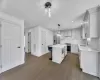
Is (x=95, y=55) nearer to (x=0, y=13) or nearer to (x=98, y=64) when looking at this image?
(x=98, y=64)

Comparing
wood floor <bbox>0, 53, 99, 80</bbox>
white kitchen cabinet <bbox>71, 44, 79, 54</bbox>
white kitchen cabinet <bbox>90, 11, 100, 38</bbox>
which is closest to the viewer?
wood floor <bbox>0, 53, 99, 80</bbox>

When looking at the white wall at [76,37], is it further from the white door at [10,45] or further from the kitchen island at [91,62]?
the white door at [10,45]

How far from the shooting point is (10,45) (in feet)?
9.36

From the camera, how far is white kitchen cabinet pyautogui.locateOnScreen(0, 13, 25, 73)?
2.57m

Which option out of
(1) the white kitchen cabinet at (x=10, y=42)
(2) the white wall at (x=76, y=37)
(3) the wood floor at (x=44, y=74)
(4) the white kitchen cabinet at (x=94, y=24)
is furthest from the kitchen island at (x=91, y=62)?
(2) the white wall at (x=76, y=37)

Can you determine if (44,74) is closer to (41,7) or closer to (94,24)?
(41,7)

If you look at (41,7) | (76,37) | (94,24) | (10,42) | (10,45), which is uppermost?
(41,7)

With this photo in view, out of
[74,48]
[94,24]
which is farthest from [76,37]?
[94,24]

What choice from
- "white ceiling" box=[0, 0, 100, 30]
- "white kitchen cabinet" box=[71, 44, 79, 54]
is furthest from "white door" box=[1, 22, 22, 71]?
"white kitchen cabinet" box=[71, 44, 79, 54]

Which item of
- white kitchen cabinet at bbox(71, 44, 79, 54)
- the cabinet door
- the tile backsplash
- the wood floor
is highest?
the cabinet door

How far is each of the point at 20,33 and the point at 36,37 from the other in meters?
1.72

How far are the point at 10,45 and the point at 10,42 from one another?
13 cm

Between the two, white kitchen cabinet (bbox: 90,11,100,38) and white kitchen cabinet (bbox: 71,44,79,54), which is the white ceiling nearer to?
white kitchen cabinet (bbox: 90,11,100,38)

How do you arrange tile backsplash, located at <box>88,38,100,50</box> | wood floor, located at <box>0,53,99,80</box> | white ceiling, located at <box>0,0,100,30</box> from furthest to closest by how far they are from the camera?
tile backsplash, located at <box>88,38,100,50</box> → wood floor, located at <box>0,53,99,80</box> → white ceiling, located at <box>0,0,100,30</box>
